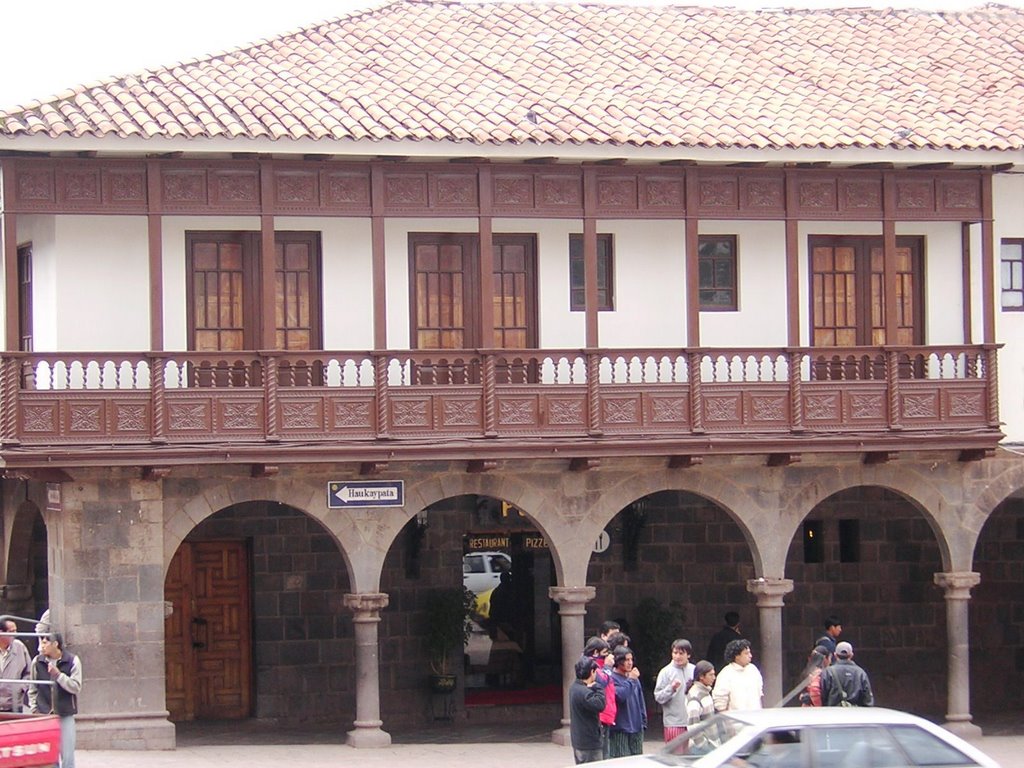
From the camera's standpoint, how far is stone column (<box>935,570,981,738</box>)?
76.5 feet

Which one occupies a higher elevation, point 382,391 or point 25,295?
point 25,295

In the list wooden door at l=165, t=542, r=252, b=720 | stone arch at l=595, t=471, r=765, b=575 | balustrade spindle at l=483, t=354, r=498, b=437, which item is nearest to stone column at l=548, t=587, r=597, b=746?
stone arch at l=595, t=471, r=765, b=575

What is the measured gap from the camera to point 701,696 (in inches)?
673

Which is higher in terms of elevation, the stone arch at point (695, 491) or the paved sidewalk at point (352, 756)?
the stone arch at point (695, 491)

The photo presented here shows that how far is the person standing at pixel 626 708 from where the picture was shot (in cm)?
1672

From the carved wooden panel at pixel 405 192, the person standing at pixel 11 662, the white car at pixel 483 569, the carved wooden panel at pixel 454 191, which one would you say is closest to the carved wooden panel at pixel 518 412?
the carved wooden panel at pixel 454 191

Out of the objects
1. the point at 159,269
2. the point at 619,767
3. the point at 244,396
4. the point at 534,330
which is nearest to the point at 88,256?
the point at 159,269

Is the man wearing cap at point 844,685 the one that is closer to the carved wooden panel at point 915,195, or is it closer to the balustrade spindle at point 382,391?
the balustrade spindle at point 382,391

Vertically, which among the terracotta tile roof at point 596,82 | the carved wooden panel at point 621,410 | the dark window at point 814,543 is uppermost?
the terracotta tile roof at point 596,82

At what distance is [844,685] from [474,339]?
22.1ft

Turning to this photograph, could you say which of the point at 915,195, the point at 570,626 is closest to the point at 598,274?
the point at 915,195

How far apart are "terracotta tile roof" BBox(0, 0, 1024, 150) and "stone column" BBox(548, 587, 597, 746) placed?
5105mm

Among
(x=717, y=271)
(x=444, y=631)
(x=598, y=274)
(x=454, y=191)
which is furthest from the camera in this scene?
(x=444, y=631)

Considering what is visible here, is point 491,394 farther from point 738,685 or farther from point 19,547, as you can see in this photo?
point 19,547
